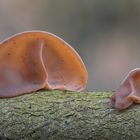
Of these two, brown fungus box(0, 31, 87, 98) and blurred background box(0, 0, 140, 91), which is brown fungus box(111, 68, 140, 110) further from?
blurred background box(0, 0, 140, 91)

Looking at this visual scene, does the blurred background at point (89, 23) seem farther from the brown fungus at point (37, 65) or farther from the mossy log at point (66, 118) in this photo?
the mossy log at point (66, 118)

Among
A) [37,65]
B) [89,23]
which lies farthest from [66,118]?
[89,23]

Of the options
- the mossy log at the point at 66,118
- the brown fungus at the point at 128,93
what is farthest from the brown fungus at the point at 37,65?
the brown fungus at the point at 128,93

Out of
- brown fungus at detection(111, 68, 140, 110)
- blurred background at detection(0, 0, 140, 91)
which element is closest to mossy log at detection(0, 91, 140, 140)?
brown fungus at detection(111, 68, 140, 110)

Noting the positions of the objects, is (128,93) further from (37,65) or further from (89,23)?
(89,23)

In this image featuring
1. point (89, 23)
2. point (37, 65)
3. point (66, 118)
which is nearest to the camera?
point (66, 118)

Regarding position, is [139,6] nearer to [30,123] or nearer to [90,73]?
[90,73]
